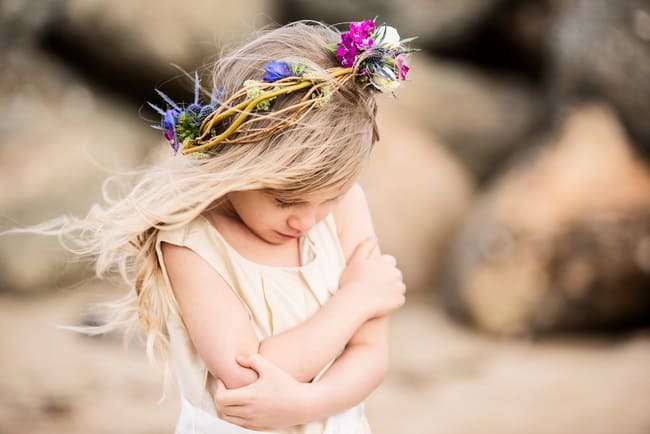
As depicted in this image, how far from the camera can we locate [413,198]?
561 cm

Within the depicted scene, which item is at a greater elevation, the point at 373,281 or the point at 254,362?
the point at 373,281

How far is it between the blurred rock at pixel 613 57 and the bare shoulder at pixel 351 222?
3292mm

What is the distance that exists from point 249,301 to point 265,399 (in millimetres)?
265

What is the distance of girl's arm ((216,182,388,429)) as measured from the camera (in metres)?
1.77

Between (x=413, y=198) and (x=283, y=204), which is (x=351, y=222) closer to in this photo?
(x=283, y=204)

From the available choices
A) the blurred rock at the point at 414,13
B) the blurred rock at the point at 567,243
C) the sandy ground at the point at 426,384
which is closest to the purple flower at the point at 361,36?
the sandy ground at the point at 426,384

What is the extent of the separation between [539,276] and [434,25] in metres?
2.81

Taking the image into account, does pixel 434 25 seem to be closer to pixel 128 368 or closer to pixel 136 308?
pixel 128 368

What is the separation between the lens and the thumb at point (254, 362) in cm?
177

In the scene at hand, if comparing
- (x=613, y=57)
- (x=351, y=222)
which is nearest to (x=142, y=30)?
(x=613, y=57)

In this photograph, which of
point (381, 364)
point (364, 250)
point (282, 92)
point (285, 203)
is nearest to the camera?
point (282, 92)

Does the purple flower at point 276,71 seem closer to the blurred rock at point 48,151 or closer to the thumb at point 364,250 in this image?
the thumb at point 364,250

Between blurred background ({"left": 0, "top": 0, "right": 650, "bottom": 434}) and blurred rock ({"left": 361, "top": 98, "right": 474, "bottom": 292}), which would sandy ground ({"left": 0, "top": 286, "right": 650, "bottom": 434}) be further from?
blurred rock ({"left": 361, "top": 98, "right": 474, "bottom": 292})

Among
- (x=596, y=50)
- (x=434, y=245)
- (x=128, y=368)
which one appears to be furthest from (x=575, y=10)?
(x=128, y=368)
